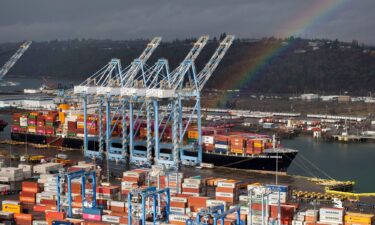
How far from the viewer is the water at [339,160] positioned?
846 inches

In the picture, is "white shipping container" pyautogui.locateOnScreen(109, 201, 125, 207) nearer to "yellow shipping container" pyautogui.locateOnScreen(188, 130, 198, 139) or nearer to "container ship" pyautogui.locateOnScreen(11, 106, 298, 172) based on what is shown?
"container ship" pyautogui.locateOnScreen(11, 106, 298, 172)

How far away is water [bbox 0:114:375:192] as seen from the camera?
21.6 metres

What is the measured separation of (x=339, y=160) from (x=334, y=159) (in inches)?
11.8

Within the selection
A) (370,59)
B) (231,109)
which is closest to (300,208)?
(231,109)

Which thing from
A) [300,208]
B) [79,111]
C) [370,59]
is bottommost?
[300,208]

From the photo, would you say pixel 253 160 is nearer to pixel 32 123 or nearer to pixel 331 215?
pixel 331 215

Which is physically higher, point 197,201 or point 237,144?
point 237,144

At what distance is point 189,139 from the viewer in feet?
76.1

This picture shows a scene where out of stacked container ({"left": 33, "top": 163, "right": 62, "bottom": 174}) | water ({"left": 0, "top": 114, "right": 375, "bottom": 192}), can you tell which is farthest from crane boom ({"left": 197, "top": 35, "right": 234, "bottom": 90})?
stacked container ({"left": 33, "top": 163, "right": 62, "bottom": 174})

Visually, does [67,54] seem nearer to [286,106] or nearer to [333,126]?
[286,106]

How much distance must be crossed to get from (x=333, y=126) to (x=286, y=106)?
46.6ft

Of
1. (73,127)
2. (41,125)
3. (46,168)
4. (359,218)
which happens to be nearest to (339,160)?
(73,127)

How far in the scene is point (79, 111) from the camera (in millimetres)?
27094

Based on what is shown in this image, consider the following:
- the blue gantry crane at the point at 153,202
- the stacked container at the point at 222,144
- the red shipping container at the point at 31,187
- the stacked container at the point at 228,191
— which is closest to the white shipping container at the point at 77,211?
the blue gantry crane at the point at 153,202
